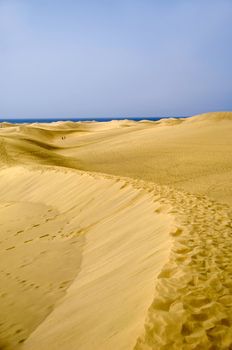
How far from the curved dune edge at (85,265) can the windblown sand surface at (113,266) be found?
0.06ft

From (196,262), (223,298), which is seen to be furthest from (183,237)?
(223,298)

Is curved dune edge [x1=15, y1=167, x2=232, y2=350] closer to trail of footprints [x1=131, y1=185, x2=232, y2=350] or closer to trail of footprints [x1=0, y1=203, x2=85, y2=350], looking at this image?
trail of footprints [x1=131, y1=185, x2=232, y2=350]

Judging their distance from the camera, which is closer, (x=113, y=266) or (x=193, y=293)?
(x=193, y=293)

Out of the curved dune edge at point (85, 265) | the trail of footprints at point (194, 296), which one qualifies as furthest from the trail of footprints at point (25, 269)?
the trail of footprints at point (194, 296)

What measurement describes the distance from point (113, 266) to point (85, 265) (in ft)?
3.03

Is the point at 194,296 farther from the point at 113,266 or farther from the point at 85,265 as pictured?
the point at 85,265

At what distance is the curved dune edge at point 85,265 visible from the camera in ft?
12.3

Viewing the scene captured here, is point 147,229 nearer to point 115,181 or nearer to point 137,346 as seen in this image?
point 137,346

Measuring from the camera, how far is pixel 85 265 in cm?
592

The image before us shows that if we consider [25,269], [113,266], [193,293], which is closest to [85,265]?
[113,266]

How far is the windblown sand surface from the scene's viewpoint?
10.7 ft

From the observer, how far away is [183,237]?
5.16 m

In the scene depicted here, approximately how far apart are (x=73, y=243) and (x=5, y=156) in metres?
13.2

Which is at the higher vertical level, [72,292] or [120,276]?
[120,276]
